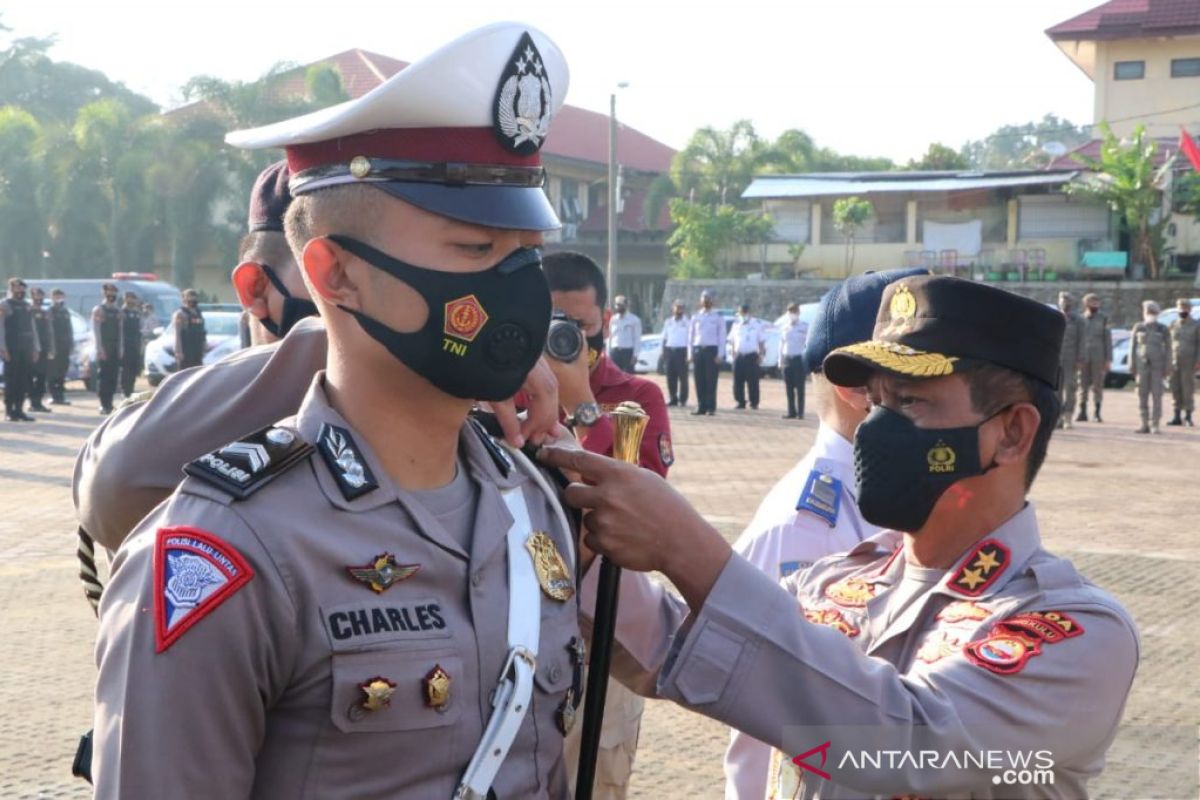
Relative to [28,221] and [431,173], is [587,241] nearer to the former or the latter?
[28,221]

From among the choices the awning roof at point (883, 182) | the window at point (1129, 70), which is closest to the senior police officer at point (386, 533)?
the awning roof at point (883, 182)

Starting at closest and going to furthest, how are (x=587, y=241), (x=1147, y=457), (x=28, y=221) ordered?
(x=1147, y=457) → (x=28, y=221) → (x=587, y=241)

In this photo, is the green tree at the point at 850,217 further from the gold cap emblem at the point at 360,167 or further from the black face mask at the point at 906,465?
the gold cap emblem at the point at 360,167

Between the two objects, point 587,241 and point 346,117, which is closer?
point 346,117

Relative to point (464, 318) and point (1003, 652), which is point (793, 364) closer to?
point (1003, 652)

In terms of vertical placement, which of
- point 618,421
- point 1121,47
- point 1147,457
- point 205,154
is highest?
point 1121,47

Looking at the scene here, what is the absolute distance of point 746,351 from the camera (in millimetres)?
Result: 23953

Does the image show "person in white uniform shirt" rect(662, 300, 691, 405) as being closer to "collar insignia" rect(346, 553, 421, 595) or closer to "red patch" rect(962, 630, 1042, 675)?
"red patch" rect(962, 630, 1042, 675)

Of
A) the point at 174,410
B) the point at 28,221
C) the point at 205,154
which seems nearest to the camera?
the point at 174,410

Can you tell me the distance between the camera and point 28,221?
47875mm

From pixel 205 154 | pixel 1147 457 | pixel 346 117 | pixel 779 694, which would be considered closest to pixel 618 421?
pixel 779 694

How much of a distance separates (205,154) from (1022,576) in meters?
A: 45.1

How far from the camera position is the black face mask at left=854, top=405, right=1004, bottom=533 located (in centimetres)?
259

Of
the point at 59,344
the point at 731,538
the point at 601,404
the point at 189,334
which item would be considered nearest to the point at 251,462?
the point at 601,404
